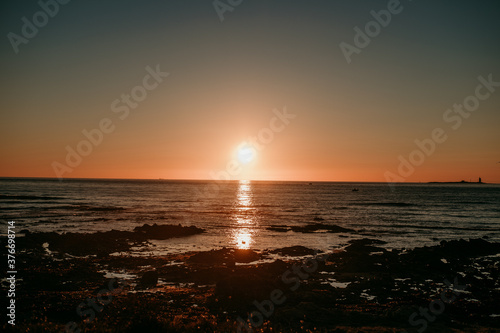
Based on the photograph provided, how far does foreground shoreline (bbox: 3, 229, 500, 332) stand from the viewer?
13.4 m

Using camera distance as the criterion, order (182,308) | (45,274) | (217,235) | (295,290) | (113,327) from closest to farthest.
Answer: (113,327)
(182,308)
(295,290)
(45,274)
(217,235)

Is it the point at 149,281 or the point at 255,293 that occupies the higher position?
the point at 255,293

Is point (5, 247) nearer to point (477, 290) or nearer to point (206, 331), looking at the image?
point (206, 331)

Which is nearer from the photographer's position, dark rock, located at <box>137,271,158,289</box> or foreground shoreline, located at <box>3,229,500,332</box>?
foreground shoreline, located at <box>3,229,500,332</box>

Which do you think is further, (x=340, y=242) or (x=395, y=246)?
(x=340, y=242)

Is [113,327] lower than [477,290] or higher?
higher

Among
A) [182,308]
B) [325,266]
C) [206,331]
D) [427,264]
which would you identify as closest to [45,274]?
[182,308]

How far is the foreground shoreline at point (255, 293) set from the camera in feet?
43.9

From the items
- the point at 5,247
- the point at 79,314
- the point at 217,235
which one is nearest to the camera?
the point at 79,314

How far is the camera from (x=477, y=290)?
63.6 feet

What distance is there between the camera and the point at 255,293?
17203 millimetres

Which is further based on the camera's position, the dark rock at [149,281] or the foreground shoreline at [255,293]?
the dark rock at [149,281]

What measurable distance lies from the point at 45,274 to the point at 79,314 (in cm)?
842

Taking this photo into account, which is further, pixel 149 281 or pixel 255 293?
pixel 149 281
